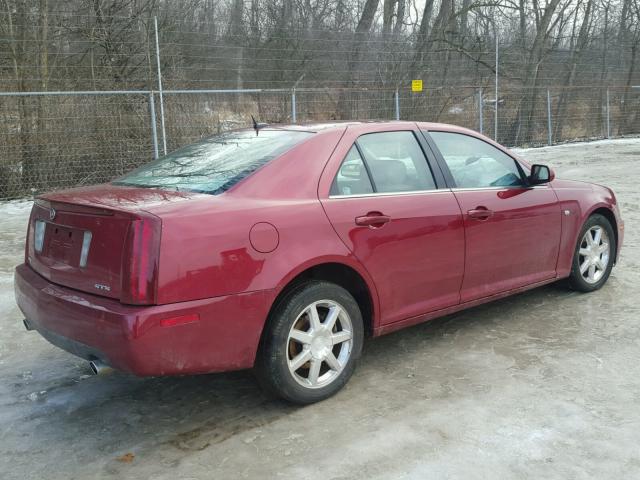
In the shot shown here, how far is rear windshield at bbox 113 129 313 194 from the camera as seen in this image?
11.3ft

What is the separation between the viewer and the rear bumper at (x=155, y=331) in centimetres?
282

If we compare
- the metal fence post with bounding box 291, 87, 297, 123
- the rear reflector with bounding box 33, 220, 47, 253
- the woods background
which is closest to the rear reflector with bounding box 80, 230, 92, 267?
the rear reflector with bounding box 33, 220, 47, 253

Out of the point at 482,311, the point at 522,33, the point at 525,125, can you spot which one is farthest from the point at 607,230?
the point at 522,33

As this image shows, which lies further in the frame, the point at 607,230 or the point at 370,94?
the point at 370,94

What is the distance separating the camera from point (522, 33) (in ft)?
70.8

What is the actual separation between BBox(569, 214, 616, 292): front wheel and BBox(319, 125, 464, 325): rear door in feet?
5.29

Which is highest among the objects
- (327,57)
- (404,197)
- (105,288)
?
(327,57)

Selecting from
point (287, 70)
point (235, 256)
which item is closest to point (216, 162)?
point (235, 256)

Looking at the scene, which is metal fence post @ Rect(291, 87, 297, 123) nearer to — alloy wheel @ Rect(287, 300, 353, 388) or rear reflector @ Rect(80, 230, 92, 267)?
alloy wheel @ Rect(287, 300, 353, 388)

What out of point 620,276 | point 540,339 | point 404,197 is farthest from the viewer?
point 620,276

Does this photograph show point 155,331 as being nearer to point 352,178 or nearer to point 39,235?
point 39,235

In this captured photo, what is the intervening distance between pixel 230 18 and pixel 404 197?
13.7m

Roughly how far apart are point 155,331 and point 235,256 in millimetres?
514

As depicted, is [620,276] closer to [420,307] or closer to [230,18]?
[420,307]
